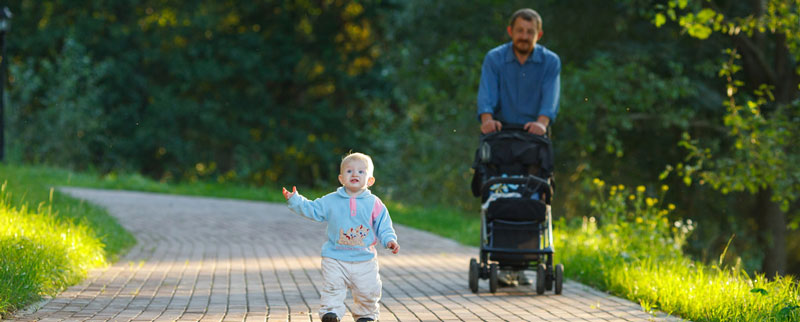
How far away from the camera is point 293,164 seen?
112 ft

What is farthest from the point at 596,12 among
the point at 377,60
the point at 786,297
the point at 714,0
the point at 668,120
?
the point at 786,297

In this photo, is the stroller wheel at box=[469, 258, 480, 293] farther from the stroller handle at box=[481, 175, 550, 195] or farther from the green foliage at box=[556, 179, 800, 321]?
the green foliage at box=[556, 179, 800, 321]

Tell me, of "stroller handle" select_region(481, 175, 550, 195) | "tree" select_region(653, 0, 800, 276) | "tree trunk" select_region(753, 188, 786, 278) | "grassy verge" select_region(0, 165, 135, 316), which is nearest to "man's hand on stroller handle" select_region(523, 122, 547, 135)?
"stroller handle" select_region(481, 175, 550, 195)

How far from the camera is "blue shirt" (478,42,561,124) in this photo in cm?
737

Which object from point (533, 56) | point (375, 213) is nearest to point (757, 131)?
point (533, 56)

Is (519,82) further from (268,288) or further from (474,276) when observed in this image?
(268,288)

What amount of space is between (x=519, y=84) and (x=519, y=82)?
16mm

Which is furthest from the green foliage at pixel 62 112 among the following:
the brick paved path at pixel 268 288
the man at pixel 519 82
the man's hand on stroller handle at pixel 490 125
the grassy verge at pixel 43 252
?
the man's hand on stroller handle at pixel 490 125

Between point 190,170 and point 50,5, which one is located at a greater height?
point 50,5

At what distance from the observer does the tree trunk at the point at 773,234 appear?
17359mm

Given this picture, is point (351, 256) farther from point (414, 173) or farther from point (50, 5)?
point (50, 5)

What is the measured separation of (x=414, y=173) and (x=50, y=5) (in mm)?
18912

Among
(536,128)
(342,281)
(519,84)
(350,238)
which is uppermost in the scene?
(519,84)

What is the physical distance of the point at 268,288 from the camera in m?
7.42
